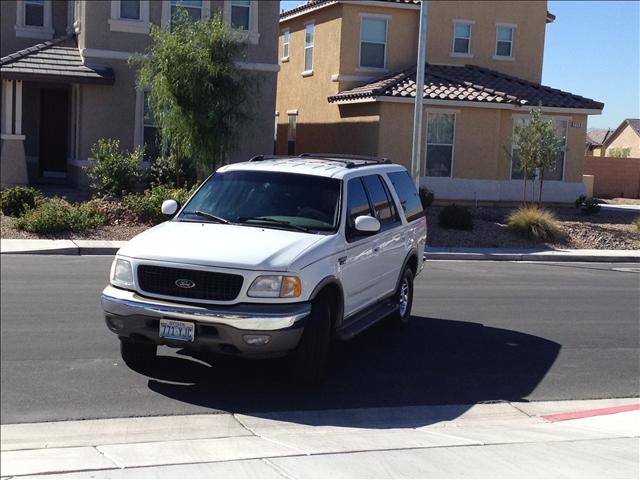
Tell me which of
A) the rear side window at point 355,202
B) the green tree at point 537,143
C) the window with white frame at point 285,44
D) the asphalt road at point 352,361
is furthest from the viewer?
the window with white frame at point 285,44

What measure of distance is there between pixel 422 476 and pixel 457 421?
6.06ft

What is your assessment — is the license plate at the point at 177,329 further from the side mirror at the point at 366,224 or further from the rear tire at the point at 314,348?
the side mirror at the point at 366,224

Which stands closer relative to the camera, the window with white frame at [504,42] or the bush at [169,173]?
the bush at [169,173]

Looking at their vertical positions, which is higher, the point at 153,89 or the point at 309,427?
the point at 153,89

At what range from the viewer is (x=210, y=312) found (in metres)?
6.63

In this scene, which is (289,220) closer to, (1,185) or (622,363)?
(622,363)

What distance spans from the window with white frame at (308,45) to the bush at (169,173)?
33.4 ft

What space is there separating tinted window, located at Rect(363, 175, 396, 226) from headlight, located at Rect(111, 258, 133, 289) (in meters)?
3.19

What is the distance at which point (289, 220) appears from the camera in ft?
25.7

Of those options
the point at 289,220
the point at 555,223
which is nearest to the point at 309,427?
the point at 289,220

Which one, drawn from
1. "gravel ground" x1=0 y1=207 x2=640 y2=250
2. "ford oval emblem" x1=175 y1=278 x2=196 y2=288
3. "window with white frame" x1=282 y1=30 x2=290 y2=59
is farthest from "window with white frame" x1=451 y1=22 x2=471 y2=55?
"ford oval emblem" x1=175 y1=278 x2=196 y2=288

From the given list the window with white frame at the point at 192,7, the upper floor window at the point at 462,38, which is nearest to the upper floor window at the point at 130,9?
the window with white frame at the point at 192,7

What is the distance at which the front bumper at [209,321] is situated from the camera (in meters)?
6.62

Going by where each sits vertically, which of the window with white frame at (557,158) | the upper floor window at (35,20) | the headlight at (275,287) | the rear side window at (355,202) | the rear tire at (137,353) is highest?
the upper floor window at (35,20)
